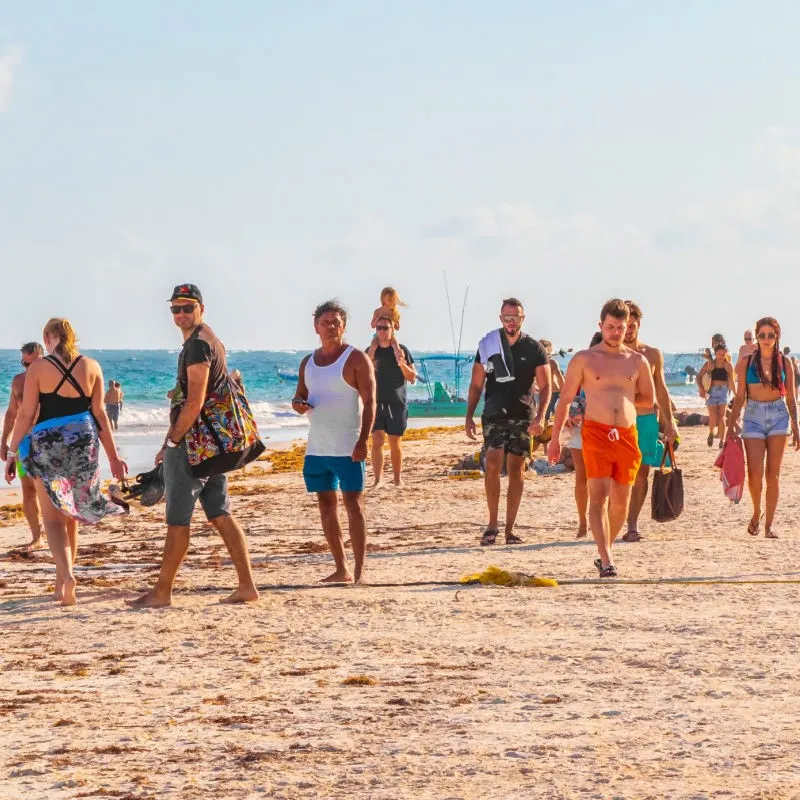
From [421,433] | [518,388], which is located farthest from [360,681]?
[421,433]

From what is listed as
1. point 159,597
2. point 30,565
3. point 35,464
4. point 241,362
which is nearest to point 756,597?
point 159,597

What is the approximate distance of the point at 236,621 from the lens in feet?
21.6

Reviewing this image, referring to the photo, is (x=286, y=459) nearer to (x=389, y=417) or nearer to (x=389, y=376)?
(x=389, y=417)

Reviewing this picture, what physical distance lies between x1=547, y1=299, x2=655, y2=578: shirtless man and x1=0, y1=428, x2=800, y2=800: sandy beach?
56cm

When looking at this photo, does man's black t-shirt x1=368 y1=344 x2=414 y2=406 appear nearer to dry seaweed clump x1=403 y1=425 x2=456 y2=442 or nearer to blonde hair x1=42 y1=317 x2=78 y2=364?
blonde hair x1=42 y1=317 x2=78 y2=364

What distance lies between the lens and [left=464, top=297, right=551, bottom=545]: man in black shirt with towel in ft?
30.8

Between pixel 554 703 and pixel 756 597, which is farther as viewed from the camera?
pixel 756 597

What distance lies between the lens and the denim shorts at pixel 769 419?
388 inches

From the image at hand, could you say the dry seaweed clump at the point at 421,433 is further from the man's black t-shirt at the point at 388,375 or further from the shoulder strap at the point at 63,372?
the shoulder strap at the point at 63,372

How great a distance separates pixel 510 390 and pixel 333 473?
2218mm

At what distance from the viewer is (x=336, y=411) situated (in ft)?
24.7

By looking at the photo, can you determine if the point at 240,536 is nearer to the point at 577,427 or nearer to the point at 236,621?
the point at 236,621

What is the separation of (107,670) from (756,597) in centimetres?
362

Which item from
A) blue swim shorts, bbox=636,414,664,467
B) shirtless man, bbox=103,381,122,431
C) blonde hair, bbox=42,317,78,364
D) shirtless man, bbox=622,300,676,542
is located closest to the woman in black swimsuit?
blonde hair, bbox=42,317,78,364
